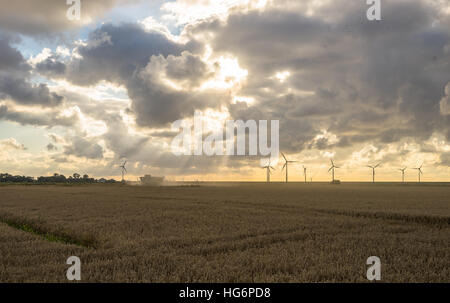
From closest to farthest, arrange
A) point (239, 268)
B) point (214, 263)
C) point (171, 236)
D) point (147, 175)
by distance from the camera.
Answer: point (239, 268)
point (214, 263)
point (171, 236)
point (147, 175)

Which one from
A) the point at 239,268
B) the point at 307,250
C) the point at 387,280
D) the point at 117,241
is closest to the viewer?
the point at 387,280

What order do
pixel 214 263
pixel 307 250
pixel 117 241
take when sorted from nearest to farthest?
pixel 214 263 → pixel 307 250 → pixel 117 241

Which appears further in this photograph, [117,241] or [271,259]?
[117,241]

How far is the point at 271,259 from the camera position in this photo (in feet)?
40.5

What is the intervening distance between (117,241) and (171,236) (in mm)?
2628

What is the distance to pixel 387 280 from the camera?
10.2 meters

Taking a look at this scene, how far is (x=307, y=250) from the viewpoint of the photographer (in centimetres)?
1420

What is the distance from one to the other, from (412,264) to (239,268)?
613cm

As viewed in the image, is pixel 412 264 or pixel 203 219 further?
pixel 203 219
